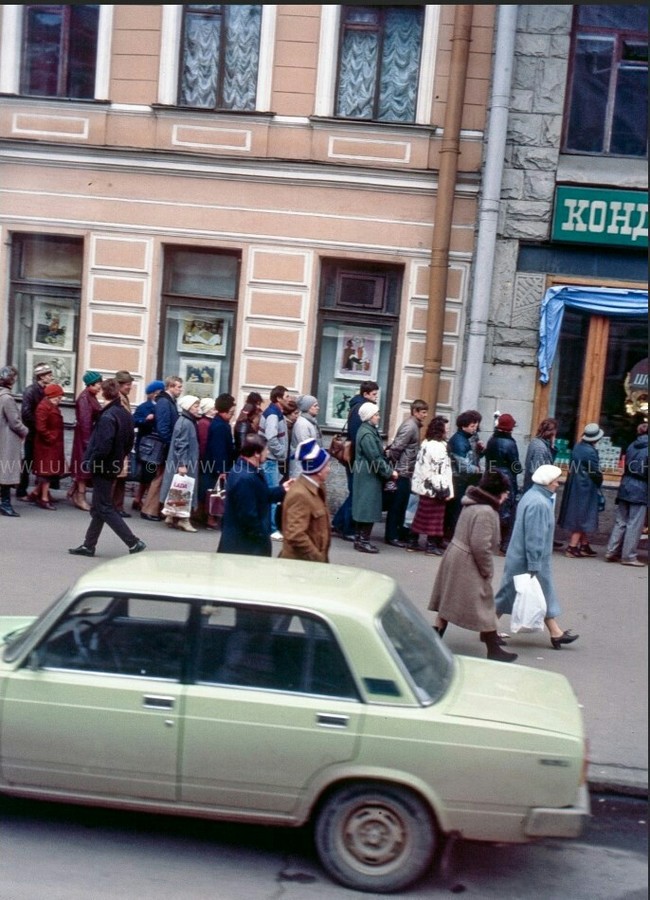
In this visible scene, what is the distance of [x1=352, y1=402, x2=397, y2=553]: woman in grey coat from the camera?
11.1 meters

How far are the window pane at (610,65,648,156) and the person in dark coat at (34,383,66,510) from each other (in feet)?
22.4

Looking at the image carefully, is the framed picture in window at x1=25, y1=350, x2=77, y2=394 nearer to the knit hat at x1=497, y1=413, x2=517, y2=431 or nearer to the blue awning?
the knit hat at x1=497, y1=413, x2=517, y2=431

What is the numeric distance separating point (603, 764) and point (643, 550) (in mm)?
5492

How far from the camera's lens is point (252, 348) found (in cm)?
1323

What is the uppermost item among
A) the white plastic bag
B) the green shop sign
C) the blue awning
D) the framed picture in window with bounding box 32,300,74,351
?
the green shop sign

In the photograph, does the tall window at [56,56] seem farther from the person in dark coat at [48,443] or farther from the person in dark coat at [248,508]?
the person in dark coat at [248,508]

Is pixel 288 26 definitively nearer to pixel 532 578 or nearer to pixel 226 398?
pixel 226 398

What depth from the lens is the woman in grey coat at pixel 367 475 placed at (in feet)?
36.3

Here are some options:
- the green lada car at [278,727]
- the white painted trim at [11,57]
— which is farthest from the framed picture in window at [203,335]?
the green lada car at [278,727]

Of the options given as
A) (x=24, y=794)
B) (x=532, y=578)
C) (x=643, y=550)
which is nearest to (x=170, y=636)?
(x=24, y=794)

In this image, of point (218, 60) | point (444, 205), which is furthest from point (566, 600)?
point (218, 60)

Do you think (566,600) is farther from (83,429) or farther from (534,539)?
(83,429)

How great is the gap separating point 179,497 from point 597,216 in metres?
5.61

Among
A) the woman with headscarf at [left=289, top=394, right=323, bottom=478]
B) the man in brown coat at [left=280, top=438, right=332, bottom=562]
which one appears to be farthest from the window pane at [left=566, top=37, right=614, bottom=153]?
the man in brown coat at [left=280, top=438, right=332, bottom=562]
